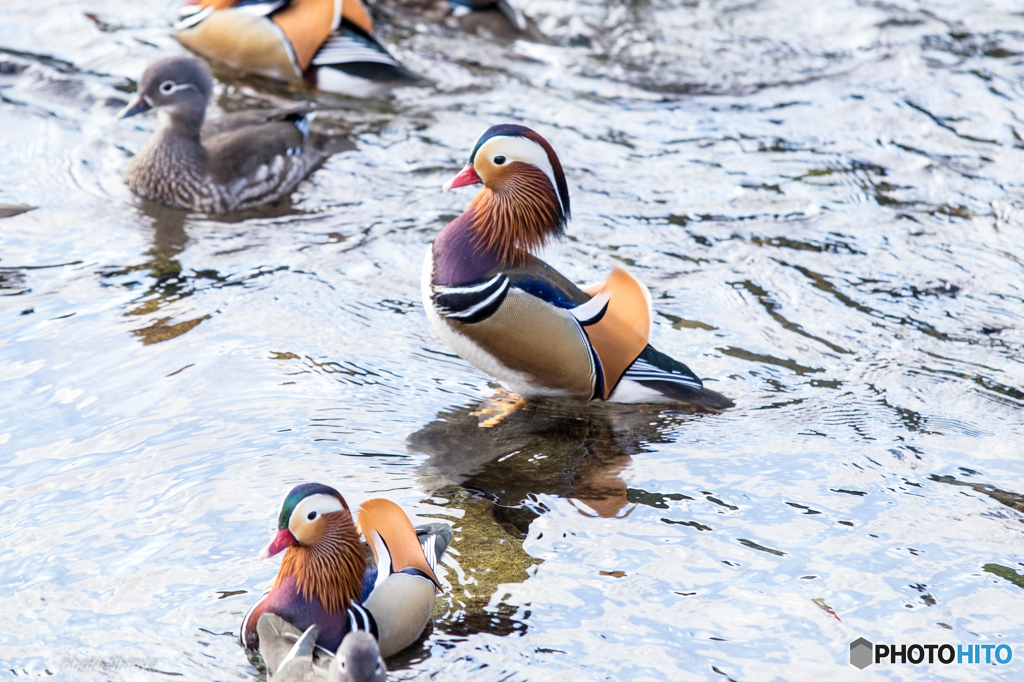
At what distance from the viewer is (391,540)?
3.29 meters

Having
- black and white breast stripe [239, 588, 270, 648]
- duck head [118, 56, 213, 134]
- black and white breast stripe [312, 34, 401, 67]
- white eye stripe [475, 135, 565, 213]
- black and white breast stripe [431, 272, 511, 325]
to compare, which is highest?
white eye stripe [475, 135, 565, 213]

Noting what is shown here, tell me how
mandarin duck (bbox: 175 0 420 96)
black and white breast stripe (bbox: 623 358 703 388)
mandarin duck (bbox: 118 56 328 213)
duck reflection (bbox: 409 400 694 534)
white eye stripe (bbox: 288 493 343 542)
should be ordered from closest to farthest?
white eye stripe (bbox: 288 493 343 542) < duck reflection (bbox: 409 400 694 534) < black and white breast stripe (bbox: 623 358 703 388) < mandarin duck (bbox: 118 56 328 213) < mandarin duck (bbox: 175 0 420 96)

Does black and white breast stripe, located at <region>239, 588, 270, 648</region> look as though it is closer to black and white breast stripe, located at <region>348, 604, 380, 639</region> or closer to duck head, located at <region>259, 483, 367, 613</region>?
duck head, located at <region>259, 483, 367, 613</region>

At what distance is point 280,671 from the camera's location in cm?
293

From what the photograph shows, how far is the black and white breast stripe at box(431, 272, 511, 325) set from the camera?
14.2 ft

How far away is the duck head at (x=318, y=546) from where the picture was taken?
3.11m

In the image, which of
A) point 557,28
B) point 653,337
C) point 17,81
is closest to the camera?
point 653,337

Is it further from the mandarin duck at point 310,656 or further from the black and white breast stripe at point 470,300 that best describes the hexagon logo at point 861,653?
the black and white breast stripe at point 470,300

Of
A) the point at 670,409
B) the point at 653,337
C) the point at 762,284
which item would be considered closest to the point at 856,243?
the point at 762,284

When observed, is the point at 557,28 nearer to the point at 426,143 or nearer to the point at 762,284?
the point at 426,143

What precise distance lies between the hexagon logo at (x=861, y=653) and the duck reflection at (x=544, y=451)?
0.95 meters

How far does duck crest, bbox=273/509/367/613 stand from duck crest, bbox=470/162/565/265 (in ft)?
5.16

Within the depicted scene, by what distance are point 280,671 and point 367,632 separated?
25cm

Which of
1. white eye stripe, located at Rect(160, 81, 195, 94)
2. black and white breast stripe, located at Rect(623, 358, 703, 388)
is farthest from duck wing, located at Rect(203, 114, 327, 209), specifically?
black and white breast stripe, located at Rect(623, 358, 703, 388)
